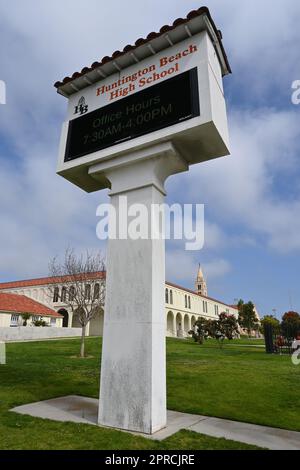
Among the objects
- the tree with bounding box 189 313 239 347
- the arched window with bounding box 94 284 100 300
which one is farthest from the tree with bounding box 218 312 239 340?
the arched window with bounding box 94 284 100 300

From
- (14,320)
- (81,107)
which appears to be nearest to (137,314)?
(81,107)

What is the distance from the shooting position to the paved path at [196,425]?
175 inches

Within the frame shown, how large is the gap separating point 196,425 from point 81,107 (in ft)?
21.3

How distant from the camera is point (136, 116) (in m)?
6.06

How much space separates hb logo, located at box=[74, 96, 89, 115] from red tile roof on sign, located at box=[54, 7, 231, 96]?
0.31 metres

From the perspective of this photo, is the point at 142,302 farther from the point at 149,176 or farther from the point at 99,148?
the point at 99,148

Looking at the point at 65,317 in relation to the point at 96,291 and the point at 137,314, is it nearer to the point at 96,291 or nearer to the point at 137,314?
the point at 96,291

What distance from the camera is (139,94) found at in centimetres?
622

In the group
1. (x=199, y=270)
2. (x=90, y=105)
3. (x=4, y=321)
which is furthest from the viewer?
(x=199, y=270)

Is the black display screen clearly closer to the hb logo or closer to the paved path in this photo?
the hb logo

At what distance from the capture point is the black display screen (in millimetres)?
5538

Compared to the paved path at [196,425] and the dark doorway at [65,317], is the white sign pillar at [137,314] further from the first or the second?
the dark doorway at [65,317]

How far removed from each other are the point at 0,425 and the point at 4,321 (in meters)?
35.9
